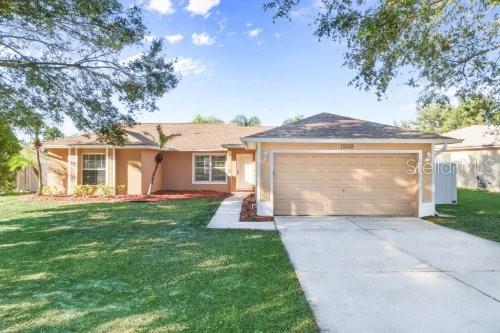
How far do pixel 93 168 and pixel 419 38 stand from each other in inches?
653

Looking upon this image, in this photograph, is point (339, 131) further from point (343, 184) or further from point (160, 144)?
point (160, 144)

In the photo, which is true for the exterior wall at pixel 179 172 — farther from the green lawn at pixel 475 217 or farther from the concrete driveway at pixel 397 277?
the green lawn at pixel 475 217

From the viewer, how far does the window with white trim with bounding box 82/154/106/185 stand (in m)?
19.2

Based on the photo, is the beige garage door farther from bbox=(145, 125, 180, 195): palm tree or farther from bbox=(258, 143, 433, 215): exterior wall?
bbox=(145, 125, 180, 195): palm tree

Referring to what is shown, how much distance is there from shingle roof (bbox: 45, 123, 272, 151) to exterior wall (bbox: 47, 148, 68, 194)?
814mm

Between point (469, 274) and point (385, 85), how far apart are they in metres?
6.07

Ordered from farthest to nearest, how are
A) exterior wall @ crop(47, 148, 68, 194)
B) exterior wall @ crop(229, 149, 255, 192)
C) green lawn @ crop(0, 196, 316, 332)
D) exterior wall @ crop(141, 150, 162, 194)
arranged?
exterior wall @ crop(229, 149, 255, 192), exterior wall @ crop(47, 148, 68, 194), exterior wall @ crop(141, 150, 162, 194), green lawn @ crop(0, 196, 316, 332)

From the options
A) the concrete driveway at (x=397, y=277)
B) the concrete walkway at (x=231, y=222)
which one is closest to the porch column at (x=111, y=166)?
the concrete walkway at (x=231, y=222)

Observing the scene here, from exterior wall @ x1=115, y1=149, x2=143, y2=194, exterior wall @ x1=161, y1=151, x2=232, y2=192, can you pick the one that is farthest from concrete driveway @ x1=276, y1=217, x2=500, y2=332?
exterior wall @ x1=161, y1=151, x2=232, y2=192

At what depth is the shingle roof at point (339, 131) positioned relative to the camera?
1209 centimetres

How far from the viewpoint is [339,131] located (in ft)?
41.9

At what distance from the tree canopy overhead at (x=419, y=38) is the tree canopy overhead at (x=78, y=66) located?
14.3 ft

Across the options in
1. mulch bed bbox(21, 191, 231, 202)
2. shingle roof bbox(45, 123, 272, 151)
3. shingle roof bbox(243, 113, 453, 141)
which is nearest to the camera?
shingle roof bbox(243, 113, 453, 141)

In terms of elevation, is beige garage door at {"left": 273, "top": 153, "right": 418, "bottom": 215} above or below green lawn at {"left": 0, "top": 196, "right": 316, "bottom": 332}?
above
